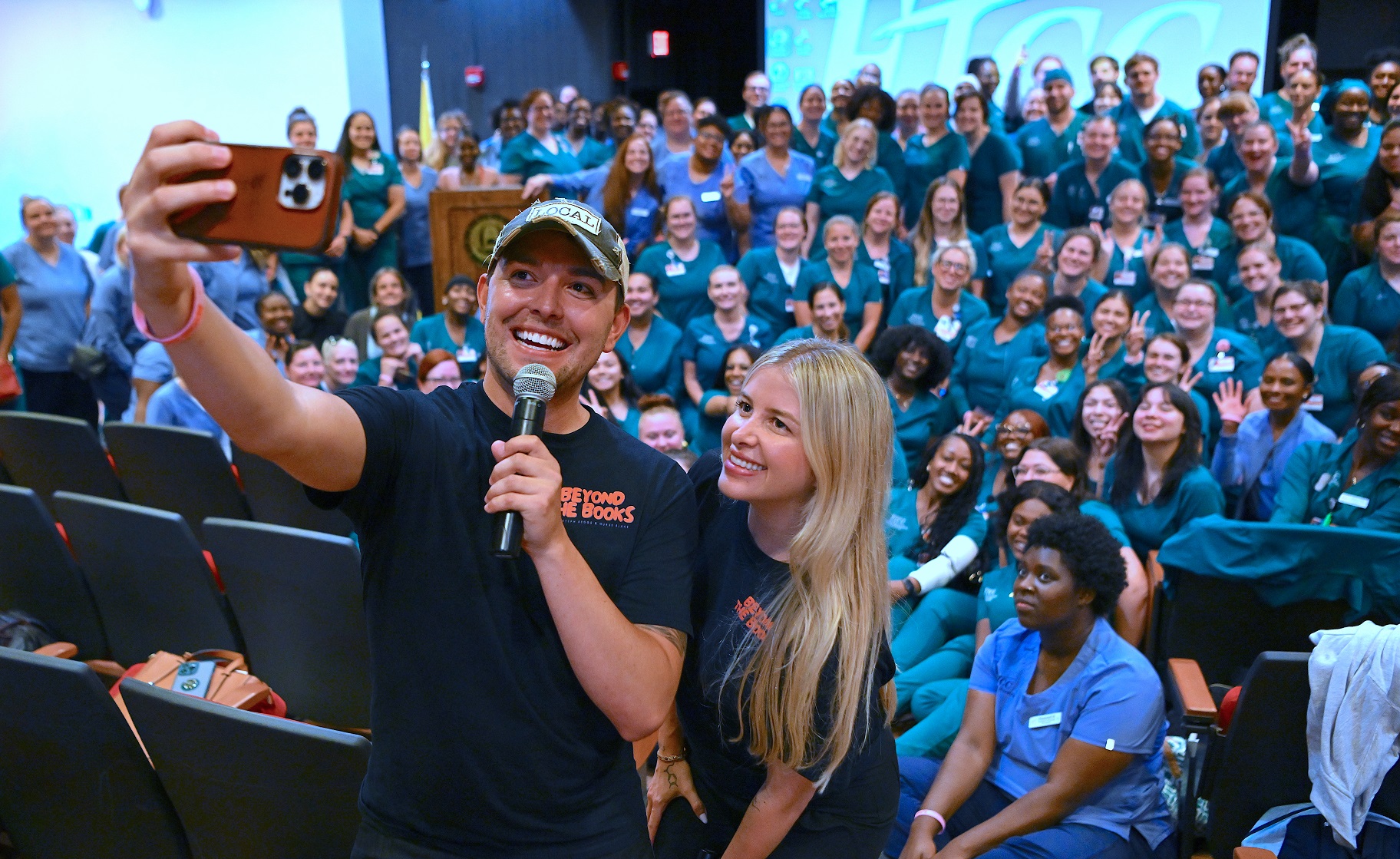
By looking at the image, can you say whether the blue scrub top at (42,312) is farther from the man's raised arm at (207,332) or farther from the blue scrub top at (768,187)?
the man's raised arm at (207,332)

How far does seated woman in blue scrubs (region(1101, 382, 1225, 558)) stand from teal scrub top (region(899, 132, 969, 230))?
2885 mm

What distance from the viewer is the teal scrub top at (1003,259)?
530cm

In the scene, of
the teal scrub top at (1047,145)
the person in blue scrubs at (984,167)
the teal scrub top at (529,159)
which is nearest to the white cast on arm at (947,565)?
the person in blue scrubs at (984,167)

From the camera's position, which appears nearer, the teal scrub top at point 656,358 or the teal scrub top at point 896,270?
the teal scrub top at point 656,358

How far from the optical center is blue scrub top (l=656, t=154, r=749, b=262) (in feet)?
18.9

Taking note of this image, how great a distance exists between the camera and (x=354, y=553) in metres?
2.22

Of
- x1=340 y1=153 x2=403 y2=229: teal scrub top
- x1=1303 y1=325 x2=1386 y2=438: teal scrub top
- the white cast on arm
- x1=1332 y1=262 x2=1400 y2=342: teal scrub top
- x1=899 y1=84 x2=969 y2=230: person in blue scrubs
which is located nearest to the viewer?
the white cast on arm

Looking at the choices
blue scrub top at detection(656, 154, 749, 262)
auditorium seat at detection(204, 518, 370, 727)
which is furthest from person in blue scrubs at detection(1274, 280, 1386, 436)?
auditorium seat at detection(204, 518, 370, 727)

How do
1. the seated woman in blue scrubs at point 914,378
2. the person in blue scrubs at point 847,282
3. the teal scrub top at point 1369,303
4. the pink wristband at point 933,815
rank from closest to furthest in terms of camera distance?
1. the pink wristband at point 933,815
2. the seated woman in blue scrubs at point 914,378
3. the teal scrub top at point 1369,303
4. the person in blue scrubs at point 847,282

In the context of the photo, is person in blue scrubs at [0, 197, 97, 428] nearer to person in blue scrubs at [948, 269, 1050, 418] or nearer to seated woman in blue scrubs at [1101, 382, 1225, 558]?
person in blue scrubs at [948, 269, 1050, 418]

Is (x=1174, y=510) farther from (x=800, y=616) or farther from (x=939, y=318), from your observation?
(x=800, y=616)

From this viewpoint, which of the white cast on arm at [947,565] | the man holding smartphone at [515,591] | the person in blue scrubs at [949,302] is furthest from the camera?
the person in blue scrubs at [949,302]

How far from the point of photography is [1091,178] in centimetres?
562

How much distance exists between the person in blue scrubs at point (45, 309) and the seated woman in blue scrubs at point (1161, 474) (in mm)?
5041
